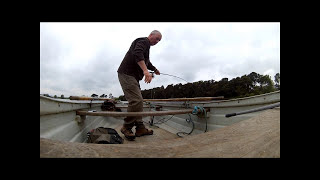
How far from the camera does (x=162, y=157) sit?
0.70m

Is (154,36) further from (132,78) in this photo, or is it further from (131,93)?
(131,93)

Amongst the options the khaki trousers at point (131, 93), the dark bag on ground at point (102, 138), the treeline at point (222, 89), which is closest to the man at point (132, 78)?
the khaki trousers at point (131, 93)

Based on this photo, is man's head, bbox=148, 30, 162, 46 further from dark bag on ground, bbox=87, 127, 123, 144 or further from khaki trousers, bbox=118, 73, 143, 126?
dark bag on ground, bbox=87, 127, 123, 144

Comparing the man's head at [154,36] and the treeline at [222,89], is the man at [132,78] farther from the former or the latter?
the treeline at [222,89]

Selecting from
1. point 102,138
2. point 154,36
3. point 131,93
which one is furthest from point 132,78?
point 102,138

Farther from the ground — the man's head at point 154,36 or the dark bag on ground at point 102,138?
the man's head at point 154,36

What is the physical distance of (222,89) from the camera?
22750 mm

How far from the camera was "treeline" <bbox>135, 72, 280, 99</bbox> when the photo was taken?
22261 millimetres

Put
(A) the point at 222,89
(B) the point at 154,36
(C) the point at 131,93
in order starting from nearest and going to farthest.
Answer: (C) the point at 131,93 → (B) the point at 154,36 → (A) the point at 222,89

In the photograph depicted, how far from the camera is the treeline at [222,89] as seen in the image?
2226 cm
